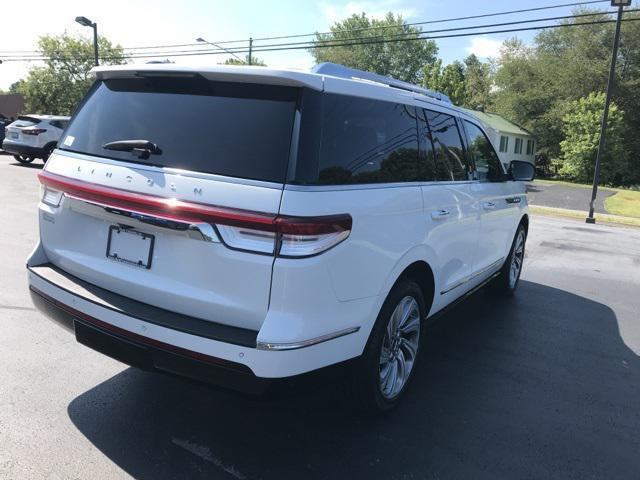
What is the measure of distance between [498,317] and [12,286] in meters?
4.94

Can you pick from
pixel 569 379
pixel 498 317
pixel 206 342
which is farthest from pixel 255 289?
pixel 498 317

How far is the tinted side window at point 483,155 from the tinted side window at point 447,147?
33cm

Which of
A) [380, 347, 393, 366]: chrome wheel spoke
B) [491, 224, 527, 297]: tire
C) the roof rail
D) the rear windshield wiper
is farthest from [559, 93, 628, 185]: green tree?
the rear windshield wiper

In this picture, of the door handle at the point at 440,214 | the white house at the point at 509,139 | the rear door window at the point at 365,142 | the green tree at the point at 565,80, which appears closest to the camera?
the rear door window at the point at 365,142

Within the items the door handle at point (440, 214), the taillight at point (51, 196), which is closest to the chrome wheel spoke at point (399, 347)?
the door handle at point (440, 214)

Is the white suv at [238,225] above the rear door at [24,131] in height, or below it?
below

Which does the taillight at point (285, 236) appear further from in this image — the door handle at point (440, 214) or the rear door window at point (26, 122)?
the rear door window at point (26, 122)

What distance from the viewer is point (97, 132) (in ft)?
9.93

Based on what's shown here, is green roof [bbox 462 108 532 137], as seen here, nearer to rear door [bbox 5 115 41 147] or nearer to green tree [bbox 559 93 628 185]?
green tree [bbox 559 93 628 185]

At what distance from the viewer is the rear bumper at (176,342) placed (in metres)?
2.33

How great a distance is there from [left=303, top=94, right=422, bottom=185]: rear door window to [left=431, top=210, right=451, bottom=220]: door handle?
0.27 m

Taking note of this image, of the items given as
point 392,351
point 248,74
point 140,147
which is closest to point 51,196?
point 140,147

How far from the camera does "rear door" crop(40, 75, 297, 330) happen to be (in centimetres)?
237

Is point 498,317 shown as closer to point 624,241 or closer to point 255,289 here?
point 255,289
